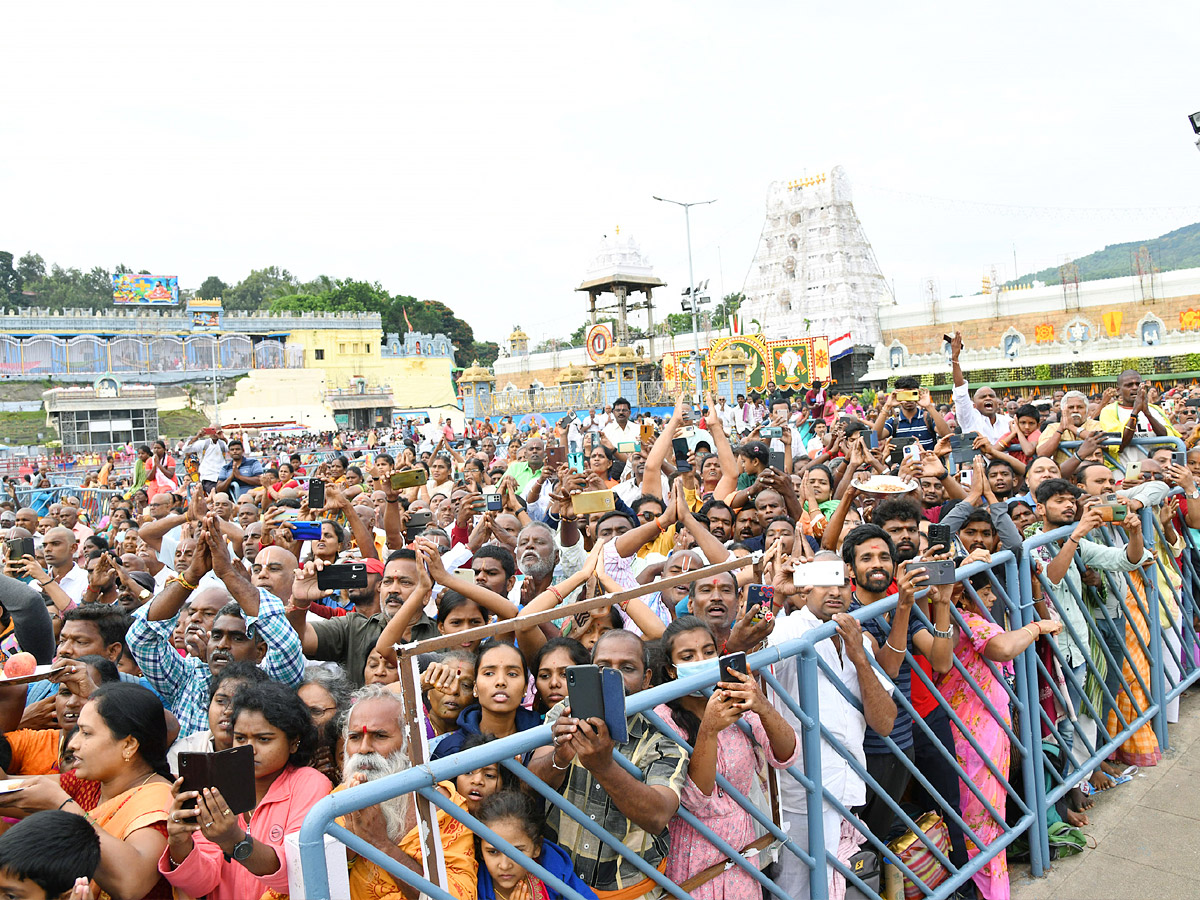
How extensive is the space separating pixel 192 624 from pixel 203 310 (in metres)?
65.8

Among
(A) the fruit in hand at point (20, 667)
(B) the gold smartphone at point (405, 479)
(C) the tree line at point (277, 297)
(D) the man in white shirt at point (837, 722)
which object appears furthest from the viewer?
(C) the tree line at point (277, 297)

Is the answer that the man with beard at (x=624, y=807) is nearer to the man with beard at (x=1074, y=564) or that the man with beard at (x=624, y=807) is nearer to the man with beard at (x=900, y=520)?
the man with beard at (x=900, y=520)

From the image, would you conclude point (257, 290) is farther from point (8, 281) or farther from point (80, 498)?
point (80, 498)

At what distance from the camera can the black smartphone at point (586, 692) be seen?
193 cm

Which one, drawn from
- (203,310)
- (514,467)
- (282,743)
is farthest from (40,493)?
(203,310)

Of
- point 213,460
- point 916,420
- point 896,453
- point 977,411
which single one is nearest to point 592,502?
point 896,453

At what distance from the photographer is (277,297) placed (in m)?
86.6

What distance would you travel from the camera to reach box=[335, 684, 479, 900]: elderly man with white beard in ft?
7.24

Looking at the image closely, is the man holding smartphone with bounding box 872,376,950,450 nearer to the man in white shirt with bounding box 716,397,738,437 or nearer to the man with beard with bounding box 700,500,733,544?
the man with beard with bounding box 700,500,733,544

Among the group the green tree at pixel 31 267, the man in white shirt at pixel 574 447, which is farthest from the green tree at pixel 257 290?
the man in white shirt at pixel 574 447

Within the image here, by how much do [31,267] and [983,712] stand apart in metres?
103

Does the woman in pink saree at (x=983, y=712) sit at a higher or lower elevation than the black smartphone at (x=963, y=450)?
lower

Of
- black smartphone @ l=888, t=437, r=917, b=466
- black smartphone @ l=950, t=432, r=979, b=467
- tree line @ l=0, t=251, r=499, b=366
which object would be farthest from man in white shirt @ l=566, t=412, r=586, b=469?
tree line @ l=0, t=251, r=499, b=366

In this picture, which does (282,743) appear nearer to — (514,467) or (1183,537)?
(1183,537)
